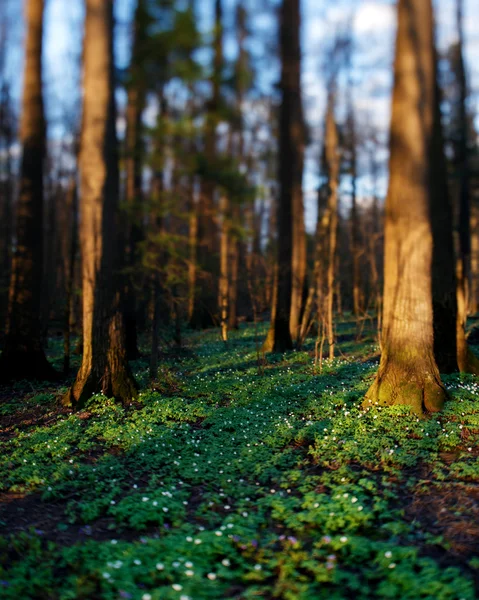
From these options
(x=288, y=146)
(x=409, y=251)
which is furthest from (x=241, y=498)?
(x=288, y=146)

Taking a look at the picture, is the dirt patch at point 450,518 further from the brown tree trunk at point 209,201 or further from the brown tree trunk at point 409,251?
the brown tree trunk at point 209,201

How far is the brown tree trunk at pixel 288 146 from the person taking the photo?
14.9 m

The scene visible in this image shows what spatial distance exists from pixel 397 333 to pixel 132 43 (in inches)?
385

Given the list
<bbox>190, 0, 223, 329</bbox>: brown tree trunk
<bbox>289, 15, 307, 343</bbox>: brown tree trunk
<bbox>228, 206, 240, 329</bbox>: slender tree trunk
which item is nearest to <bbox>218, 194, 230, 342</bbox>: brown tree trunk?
<bbox>190, 0, 223, 329</bbox>: brown tree trunk

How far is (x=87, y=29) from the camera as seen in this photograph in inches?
351

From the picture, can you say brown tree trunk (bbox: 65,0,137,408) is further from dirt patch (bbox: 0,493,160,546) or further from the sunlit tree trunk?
the sunlit tree trunk

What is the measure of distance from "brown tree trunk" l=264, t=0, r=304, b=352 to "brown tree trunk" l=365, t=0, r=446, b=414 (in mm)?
6931

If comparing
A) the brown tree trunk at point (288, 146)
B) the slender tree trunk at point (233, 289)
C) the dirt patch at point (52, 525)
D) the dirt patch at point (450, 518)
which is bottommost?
the dirt patch at point (52, 525)

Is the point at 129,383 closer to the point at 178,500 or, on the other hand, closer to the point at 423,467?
the point at 178,500

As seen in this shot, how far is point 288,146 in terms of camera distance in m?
15.3

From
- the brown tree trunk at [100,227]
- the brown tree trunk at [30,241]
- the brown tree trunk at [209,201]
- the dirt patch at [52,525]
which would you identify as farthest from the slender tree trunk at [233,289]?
the dirt patch at [52,525]

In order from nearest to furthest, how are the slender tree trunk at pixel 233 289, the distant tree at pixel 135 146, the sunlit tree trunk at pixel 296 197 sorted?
the distant tree at pixel 135 146
the sunlit tree trunk at pixel 296 197
the slender tree trunk at pixel 233 289

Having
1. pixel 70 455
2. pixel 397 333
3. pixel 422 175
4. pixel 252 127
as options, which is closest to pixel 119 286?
pixel 70 455

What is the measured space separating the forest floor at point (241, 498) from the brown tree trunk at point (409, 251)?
19.8 inches
